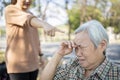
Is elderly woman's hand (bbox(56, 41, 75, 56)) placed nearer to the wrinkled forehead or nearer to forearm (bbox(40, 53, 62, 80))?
forearm (bbox(40, 53, 62, 80))

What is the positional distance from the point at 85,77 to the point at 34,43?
Result: 132cm

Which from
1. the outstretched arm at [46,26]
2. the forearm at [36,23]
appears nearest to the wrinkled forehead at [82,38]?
the outstretched arm at [46,26]

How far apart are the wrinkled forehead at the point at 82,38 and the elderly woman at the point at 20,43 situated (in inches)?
39.4

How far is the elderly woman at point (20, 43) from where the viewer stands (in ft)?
11.4

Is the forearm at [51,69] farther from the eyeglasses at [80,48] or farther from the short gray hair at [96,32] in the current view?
the short gray hair at [96,32]

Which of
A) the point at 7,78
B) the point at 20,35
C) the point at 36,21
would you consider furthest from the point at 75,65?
the point at 7,78

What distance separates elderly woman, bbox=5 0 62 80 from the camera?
11.4 ft

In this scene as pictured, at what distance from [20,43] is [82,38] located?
4.19ft

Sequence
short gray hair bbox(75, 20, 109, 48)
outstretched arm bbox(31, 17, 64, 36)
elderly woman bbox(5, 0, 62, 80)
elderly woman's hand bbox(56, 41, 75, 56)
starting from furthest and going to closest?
1. elderly woman bbox(5, 0, 62, 80)
2. outstretched arm bbox(31, 17, 64, 36)
3. elderly woman's hand bbox(56, 41, 75, 56)
4. short gray hair bbox(75, 20, 109, 48)

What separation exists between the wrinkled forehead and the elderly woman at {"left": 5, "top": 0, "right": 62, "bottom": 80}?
1.00 metres

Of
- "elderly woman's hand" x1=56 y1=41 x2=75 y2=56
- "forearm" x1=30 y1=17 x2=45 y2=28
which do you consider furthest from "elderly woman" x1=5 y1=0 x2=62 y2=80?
"elderly woman's hand" x1=56 y1=41 x2=75 y2=56

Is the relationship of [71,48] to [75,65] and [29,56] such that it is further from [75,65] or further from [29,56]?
[29,56]

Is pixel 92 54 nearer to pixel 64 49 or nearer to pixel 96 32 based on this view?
pixel 96 32

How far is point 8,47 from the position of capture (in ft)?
11.8
